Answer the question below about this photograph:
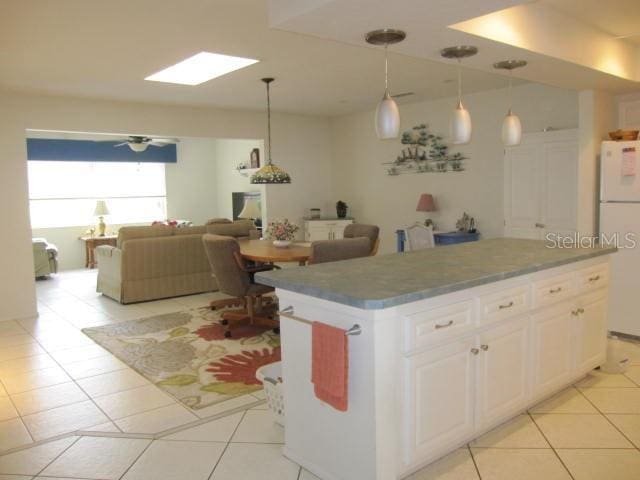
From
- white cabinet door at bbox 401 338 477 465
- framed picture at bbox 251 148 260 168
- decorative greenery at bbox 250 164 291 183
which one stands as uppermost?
framed picture at bbox 251 148 260 168

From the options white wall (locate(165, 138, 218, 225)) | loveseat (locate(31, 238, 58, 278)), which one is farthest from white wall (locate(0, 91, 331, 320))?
white wall (locate(165, 138, 218, 225))

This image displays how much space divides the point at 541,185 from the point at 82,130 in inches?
212

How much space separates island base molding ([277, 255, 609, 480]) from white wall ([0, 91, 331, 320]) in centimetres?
460

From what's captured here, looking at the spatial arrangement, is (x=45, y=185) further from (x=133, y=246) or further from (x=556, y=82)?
(x=556, y=82)

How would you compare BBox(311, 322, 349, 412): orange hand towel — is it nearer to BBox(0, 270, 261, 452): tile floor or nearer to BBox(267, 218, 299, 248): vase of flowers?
BBox(0, 270, 261, 452): tile floor

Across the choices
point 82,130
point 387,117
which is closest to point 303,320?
point 387,117

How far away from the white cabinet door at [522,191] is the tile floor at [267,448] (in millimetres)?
2552

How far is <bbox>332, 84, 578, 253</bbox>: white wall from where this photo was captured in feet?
19.6

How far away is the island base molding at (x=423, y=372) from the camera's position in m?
2.21

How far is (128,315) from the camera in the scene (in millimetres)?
5883

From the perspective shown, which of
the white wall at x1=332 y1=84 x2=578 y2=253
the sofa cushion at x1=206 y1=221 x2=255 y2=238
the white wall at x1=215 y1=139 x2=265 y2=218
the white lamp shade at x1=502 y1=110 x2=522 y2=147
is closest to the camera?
the white lamp shade at x1=502 y1=110 x2=522 y2=147

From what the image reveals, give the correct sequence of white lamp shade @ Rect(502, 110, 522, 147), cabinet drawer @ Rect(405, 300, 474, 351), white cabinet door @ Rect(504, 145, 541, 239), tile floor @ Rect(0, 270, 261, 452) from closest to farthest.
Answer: cabinet drawer @ Rect(405, 300, 474, 351) < tile floor @ Rect(0, 270, 261, 452) < white lamp shade @ Rect(502, 110, 522, 147) < white cabinet door @ Rect(504, 145, 541, 239)

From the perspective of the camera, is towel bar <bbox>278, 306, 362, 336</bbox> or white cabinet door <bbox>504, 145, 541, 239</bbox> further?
white cabinet door <bbox>504, 145, 541, 239</bbox>

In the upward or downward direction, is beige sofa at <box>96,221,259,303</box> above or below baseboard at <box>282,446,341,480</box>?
above
